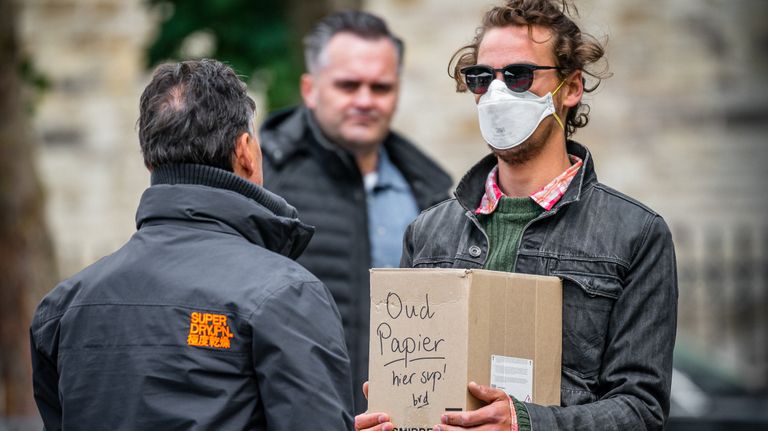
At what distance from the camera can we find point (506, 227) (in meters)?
3.27

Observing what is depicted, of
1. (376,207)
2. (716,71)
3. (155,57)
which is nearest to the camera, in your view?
(376,207)

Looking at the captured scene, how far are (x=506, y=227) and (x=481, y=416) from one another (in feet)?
1.91

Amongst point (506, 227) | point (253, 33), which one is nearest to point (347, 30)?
point (506, 227)

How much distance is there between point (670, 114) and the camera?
1233 centimetres

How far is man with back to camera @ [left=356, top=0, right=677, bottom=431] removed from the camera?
3014 mm

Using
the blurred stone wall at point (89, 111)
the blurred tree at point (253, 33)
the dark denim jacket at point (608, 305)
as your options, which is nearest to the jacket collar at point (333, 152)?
the dark denim jacket at point (608, 305)

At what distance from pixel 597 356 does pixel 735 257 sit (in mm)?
9048

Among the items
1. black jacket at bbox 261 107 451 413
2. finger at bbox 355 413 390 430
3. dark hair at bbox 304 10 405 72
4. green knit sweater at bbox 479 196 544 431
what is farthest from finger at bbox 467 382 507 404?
dark hair at bbox 304 10 405 72

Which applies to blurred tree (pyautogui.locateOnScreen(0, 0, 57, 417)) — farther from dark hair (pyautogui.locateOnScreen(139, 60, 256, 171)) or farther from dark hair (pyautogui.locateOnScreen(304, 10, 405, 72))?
dark hair (pyautogui.locateOnScreen(139, 60, 256, 171))

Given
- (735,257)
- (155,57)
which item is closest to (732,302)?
(735,257)

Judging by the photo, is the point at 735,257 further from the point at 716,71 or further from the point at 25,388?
the point at 25,388

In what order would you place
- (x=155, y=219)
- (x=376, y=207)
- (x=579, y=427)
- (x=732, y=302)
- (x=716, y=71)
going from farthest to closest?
(x=716, y=71) → (x=732, y=302) → (x=376, y=207) → (x=155, y=219) → (x=579, y=427)

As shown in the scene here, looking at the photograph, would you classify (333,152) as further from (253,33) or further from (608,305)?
(253,33)

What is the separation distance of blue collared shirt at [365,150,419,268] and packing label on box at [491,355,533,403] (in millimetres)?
2119
